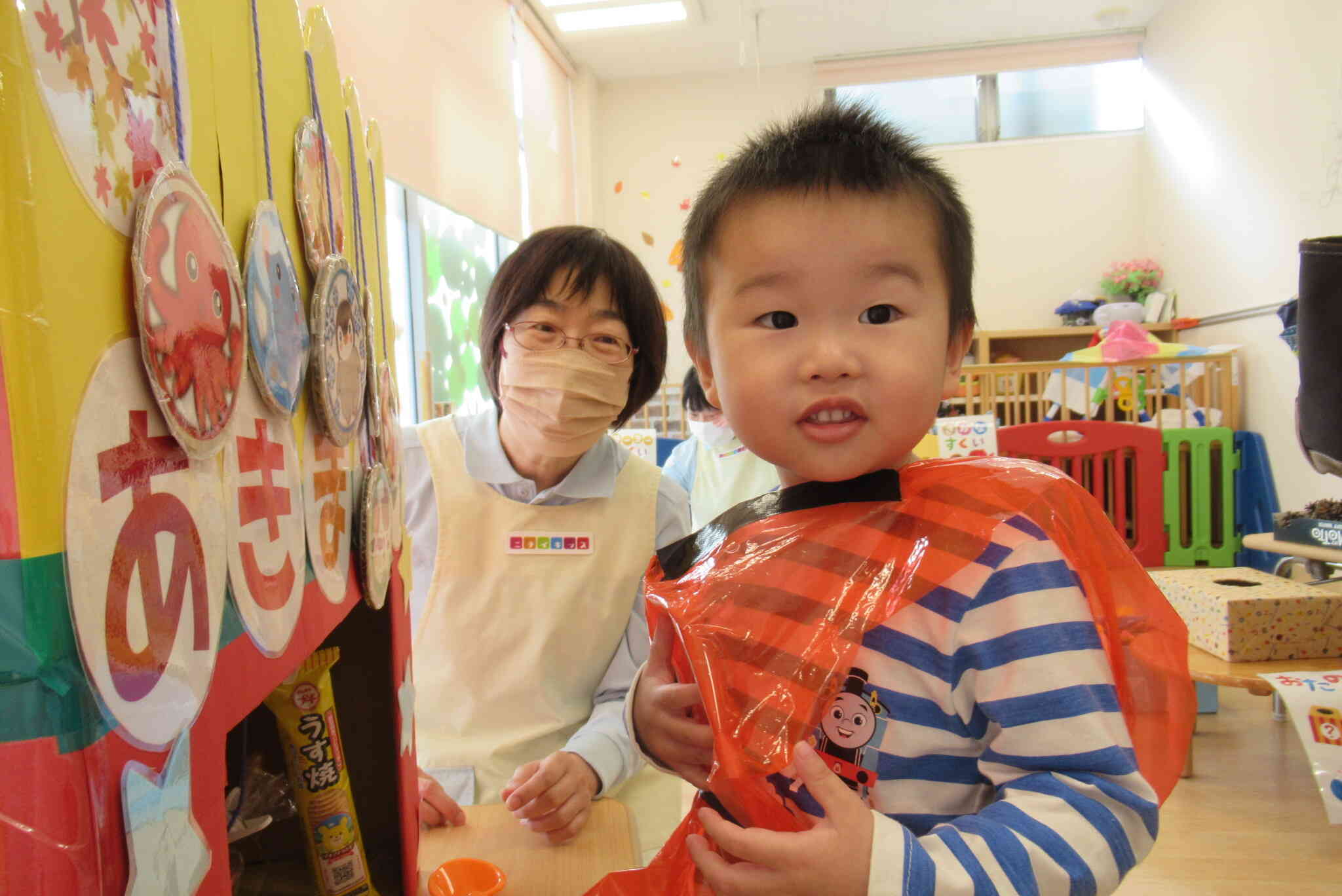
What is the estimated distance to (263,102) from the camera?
0.50 meters

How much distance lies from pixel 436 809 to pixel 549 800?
5.0 inches

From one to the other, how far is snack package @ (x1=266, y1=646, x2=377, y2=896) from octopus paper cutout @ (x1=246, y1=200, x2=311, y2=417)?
0.86 ft

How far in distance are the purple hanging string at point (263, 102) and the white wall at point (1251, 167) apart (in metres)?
4.35

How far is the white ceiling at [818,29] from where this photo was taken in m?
5.39

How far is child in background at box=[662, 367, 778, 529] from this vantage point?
103 inches

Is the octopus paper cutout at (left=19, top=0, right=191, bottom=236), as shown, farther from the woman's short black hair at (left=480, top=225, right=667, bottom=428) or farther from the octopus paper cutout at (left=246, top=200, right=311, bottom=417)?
the woman's short black hair at (left=480, top=225, right=667, bottom=428)

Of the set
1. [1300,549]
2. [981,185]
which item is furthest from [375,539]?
[981,185]

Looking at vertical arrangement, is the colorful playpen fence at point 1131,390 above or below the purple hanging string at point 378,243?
below

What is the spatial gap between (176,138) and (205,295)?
69 millimetres

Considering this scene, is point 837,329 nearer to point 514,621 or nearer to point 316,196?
point 316,196

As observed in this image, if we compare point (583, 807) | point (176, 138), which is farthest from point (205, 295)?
point (583, 807)

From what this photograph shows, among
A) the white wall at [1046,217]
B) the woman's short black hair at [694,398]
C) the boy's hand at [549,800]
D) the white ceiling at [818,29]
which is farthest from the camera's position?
the white wall at [1046,217]

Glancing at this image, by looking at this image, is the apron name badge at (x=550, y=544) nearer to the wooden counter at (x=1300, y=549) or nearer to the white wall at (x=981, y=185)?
the wooden counter at (x=1300, y=549)

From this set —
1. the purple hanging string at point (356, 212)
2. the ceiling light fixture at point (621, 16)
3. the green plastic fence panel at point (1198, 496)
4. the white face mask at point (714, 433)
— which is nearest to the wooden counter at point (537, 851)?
the purple hanging string at point (356, 212)
